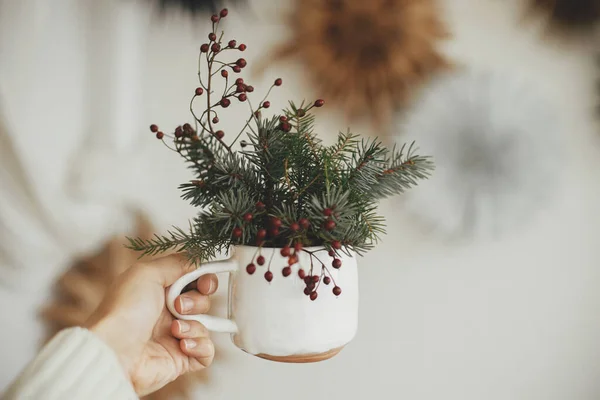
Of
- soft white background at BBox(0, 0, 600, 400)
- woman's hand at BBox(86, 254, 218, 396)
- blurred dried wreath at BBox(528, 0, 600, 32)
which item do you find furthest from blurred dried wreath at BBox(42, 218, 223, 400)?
blurred dried wreath at BBox(528, 0, 600, 32)

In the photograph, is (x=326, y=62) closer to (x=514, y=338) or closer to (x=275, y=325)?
(x=275, y=325)

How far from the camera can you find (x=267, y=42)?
36.7 inches

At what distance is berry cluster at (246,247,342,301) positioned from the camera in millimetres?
543

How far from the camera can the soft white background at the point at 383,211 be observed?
0.87 meters

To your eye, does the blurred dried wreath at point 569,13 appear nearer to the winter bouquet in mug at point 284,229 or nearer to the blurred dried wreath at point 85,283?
the winter bouquet in mug at point 284,229

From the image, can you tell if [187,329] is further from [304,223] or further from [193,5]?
[193,5]

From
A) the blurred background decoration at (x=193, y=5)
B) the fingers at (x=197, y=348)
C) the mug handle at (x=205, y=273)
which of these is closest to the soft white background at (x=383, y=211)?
the blurred background decoration at (x=193, y=5)

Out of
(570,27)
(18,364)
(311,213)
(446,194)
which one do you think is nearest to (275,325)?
(311,213)

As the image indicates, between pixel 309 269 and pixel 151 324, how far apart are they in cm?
27

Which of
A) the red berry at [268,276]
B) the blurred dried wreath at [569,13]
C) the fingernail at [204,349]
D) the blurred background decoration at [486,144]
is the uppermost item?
the blurred dried wreath at [569,13]

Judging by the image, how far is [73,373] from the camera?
55 centimetres

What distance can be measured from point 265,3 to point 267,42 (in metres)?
0.07

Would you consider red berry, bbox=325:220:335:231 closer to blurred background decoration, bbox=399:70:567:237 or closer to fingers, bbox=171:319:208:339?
fingers, bbox=171:319:208:339

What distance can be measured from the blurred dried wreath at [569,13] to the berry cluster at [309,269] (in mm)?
668
